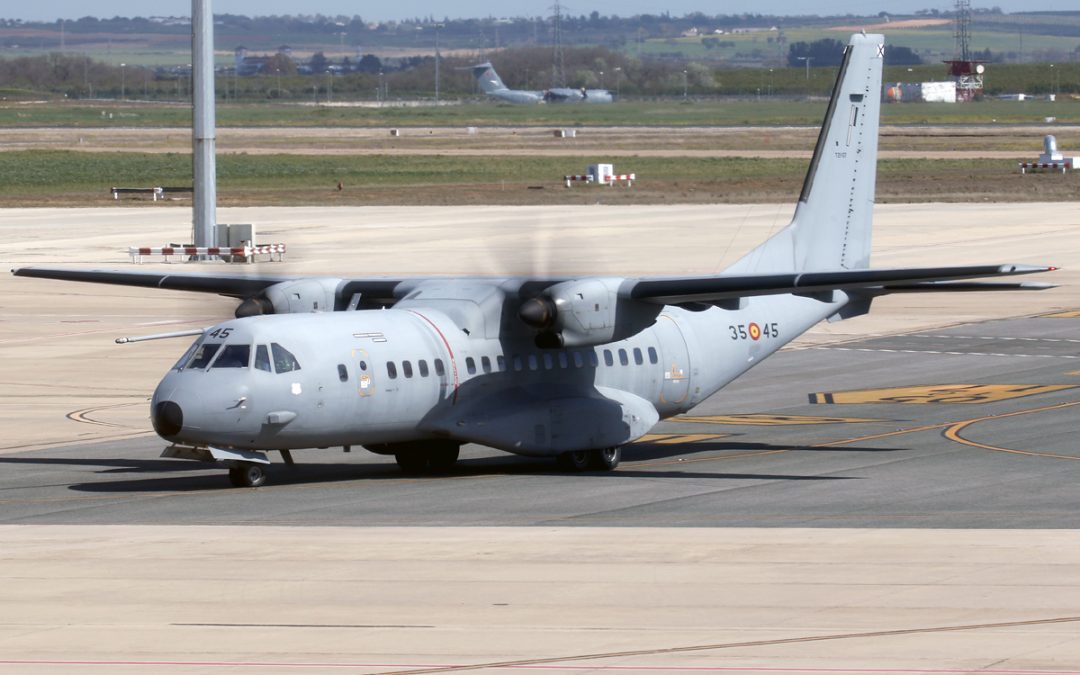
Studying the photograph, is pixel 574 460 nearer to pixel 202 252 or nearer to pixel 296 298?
pixel 296 298

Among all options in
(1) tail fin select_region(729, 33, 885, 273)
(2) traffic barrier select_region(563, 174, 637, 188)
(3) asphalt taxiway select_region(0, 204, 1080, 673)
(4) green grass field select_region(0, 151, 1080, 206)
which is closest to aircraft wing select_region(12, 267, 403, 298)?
(3) asphalt taxiway select_region(0, 204, 1080, 673)

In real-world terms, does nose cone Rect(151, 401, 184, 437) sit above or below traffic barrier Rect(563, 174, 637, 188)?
above

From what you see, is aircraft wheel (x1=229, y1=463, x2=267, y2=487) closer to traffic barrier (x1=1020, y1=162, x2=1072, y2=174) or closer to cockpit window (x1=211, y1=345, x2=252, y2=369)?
cockpit window (x1=211, y1=345, x2=252, y2=369)

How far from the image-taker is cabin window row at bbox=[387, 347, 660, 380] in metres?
24.4

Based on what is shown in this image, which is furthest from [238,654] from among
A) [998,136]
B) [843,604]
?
[998,136]

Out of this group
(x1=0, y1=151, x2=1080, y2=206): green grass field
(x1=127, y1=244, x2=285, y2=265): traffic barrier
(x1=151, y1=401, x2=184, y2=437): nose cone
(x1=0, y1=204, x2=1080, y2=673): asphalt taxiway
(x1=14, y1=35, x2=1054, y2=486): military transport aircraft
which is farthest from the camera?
(x1=0, y1=151, x2=1080, y2=206): green grass field

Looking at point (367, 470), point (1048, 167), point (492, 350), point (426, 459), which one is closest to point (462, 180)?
point (1048, 167)

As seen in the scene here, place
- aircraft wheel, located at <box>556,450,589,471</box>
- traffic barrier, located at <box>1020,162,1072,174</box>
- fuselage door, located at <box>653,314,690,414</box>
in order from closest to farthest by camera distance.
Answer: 1. aircraft wheel, located at <box>556,450,589,471</box>
2. fuselage door, located at <box>653,314,690,414</box>
3. traffic barrier, located at <box>1020,162,1072,174</box>

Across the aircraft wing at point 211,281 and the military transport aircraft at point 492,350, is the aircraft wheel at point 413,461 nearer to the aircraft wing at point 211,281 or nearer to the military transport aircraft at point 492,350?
the military transport aircraft at point 492,350

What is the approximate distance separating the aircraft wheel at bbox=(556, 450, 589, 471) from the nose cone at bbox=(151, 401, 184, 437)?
6414 mm

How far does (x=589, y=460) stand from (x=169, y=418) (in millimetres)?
7035

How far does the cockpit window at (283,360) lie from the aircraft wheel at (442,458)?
11.7 feet

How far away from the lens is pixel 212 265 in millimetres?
61188

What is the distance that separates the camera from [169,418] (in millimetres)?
22453
